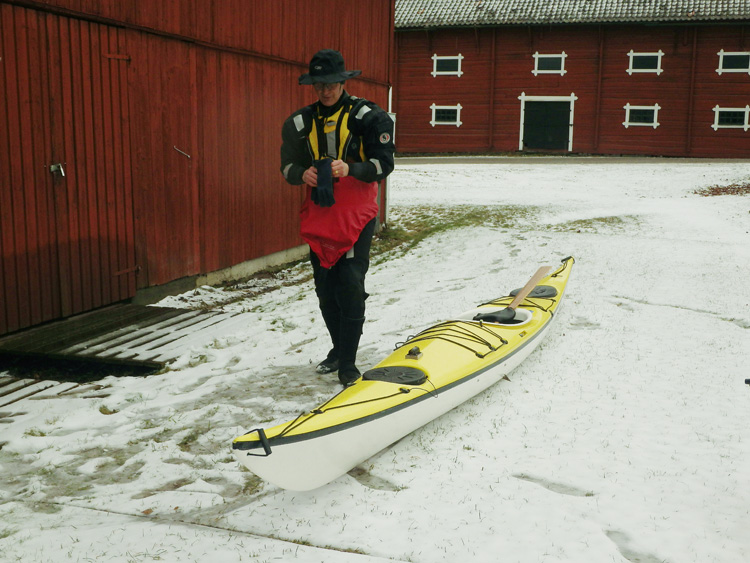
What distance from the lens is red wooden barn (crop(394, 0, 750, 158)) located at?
26328 millimetres

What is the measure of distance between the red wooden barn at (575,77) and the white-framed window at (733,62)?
0.11 ft

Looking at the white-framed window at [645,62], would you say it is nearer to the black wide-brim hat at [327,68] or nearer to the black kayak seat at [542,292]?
the black kayak seat at [542,292]

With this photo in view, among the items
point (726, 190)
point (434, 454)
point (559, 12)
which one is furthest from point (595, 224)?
point (559, 12)

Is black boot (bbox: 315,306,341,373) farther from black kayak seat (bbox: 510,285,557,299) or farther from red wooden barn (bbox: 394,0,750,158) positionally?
red wooden barn (bbox: 394,0,750,158)

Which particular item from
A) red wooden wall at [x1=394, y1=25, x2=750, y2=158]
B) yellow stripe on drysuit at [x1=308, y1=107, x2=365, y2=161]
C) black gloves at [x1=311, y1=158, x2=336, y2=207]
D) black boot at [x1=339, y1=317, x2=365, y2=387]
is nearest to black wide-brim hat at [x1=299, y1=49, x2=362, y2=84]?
yellow stripe on drysuit at [x1=308, y1=107, x2=365, y2=161]

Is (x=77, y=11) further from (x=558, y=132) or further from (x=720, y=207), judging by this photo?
(x=558, y=132)

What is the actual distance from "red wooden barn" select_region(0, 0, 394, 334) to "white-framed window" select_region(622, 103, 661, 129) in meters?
19.7

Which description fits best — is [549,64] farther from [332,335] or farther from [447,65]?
[332,335]

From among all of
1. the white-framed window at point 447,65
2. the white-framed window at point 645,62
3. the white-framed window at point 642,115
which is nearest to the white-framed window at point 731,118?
the white-framed window at point 642,115

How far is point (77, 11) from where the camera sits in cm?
626

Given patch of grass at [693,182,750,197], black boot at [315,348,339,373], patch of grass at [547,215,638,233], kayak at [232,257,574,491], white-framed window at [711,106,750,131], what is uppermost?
white-framed window at [711,106,750,131]

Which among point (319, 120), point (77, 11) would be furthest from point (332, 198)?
point (77, 11)

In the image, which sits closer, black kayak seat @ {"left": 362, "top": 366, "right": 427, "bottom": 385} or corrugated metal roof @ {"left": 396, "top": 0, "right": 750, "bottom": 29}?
black kayak seat @ {"left": 362, "top": 366, "right": 427, "bottom": 385}

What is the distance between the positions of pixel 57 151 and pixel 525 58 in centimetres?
2453
